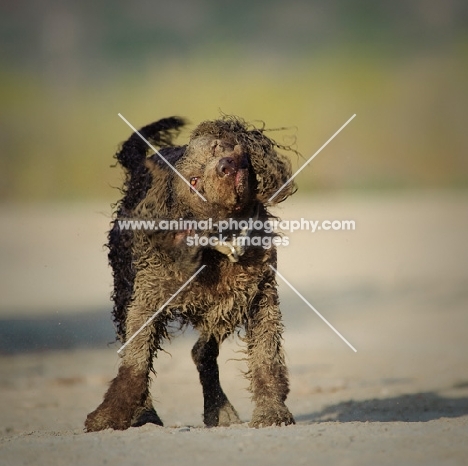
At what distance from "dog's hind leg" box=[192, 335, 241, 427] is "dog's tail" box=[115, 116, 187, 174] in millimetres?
1626

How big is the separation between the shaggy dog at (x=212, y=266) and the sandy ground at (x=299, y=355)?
38 cm

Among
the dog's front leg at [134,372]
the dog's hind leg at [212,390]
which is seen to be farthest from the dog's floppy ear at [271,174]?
the dog's hind leg at [212,390]

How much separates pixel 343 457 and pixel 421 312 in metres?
10.8

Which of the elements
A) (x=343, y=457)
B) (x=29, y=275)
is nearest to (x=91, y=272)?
(x=29, y=275)

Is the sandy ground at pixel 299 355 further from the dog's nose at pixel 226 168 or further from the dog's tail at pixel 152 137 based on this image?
the dog's tail at pixel 152 137

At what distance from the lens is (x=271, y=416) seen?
27.3 ft

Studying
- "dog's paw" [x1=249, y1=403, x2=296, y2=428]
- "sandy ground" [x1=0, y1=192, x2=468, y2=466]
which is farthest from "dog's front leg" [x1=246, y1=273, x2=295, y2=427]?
"sandy ground" [x1=0, y1=192, x2=468, y2=466]

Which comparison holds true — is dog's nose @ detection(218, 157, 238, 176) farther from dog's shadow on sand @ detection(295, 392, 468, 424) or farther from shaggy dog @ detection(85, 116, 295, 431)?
dog's shadow on sand @ detection(295, 392, 468, 424)

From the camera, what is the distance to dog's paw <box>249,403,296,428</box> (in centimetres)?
832

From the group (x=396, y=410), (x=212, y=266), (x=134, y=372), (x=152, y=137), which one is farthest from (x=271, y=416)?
(x=152, y=137)

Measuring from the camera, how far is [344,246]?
2586 centimetres

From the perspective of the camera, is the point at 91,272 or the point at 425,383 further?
the point at 91,272

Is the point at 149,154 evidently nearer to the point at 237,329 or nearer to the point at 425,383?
the point at 237,329

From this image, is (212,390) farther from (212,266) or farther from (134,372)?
(212,266)
